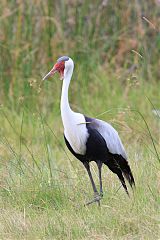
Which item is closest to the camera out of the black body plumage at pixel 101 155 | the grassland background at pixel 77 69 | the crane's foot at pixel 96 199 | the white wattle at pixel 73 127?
the crane's foot at pixel 96 199

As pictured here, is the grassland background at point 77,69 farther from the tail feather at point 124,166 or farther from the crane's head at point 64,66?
the crane's head at point 64,66

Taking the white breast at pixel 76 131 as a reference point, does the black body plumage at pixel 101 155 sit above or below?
below

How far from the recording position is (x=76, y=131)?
5.50 m

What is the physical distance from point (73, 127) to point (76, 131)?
37 mm

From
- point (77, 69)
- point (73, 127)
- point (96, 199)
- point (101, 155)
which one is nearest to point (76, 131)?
point (73, 127)

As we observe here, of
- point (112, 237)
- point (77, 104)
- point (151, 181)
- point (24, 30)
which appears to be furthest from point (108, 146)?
point (24, 30)

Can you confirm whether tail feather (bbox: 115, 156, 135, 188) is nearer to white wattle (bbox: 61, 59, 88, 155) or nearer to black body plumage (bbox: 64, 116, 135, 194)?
black body plumage (bbox: 64, 116, 135, 194)

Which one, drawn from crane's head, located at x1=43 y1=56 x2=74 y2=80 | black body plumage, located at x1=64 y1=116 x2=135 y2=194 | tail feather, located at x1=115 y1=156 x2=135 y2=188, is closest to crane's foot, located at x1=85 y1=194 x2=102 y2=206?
black body plumage, located at x1=64 y1=116 x2=135 y2=194

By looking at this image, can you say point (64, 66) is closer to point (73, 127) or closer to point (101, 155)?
point (73, 127)

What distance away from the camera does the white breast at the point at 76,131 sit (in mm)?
5484

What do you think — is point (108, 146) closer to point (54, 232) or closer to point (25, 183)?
point (25, 183)

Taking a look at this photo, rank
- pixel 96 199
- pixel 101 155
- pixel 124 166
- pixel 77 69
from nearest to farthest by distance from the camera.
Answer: pixel 96 199 < pixel 101 155 < pixel 124 166 < pixel 77 69

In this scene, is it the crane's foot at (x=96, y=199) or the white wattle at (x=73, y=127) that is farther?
the white wattle at (x=73, y=127)

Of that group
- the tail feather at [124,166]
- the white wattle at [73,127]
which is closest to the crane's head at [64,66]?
the white wattle at [73,127]
